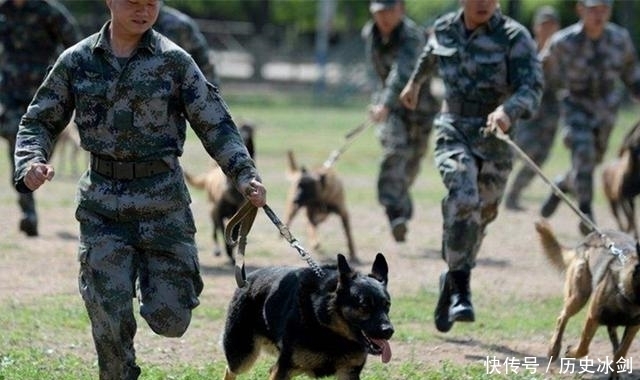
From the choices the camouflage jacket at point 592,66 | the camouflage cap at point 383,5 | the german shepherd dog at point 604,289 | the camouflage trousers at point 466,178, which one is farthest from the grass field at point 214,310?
the camouflage cap at point 383,5

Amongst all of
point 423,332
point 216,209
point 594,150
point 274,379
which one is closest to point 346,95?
point 594,150

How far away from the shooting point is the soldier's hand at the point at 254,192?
6328 millimetres

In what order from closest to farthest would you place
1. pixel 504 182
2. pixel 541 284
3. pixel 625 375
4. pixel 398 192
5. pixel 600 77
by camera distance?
pixel 625 375
pixel 504 182
pixel 541 284
pixel 398 192
pixel 600 77

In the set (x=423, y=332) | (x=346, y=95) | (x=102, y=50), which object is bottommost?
(x=346, y=95)

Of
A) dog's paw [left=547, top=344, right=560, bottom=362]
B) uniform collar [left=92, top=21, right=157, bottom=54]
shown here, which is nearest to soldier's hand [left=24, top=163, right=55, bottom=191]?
uniform collar [left=92, top=21, right=157, bottom=54]

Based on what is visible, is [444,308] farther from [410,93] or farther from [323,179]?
[323,179]

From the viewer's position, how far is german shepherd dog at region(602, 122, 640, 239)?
47.7 ft

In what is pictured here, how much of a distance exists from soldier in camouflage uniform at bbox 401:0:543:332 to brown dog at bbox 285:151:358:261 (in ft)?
12.9

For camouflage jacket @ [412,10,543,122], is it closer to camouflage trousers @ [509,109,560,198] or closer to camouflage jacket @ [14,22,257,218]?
camouflage jacket @ [14,22,257,218]

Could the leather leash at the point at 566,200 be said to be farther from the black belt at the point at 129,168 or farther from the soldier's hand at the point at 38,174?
the soldier's hand at the point at 38,174

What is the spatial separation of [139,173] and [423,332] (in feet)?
11.9

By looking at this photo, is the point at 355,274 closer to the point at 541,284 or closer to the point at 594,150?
the point at 541,284

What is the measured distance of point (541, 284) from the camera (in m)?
12.1

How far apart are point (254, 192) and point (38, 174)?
0.95 m
